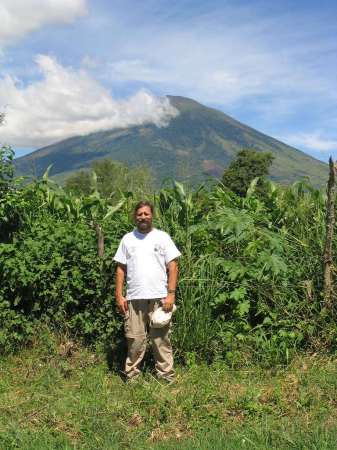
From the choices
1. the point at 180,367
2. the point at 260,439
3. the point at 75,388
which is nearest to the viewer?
the point at 260,439

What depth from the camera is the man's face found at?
4.87 metres

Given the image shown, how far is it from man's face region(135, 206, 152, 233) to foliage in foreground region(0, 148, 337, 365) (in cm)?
85

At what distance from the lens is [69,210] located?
23.2 ft

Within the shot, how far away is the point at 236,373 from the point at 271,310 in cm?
84

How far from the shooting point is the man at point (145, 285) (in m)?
4.86

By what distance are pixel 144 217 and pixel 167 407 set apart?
1758mm

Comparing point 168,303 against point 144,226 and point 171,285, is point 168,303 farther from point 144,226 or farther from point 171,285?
point 144,226

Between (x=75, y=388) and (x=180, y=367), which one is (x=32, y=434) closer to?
(x=75, y=388)

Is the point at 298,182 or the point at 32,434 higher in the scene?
the point at 298,182

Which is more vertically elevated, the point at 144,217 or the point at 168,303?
the point at 144,217

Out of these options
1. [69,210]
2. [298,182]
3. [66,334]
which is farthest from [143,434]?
[298,182]

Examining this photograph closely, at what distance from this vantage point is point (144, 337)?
500 cm

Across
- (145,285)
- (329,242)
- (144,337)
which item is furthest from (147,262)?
(329,242)

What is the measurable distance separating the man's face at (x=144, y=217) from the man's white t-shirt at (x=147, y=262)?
0.10 m
